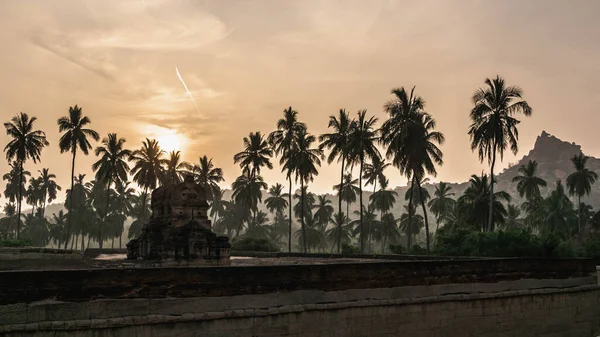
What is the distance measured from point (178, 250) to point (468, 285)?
1122cm

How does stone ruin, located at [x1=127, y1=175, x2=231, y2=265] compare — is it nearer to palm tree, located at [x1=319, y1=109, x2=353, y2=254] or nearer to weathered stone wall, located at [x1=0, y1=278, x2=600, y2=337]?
weathered stone wall, located at [x1=0, y1=278, x2=600, y2=337]

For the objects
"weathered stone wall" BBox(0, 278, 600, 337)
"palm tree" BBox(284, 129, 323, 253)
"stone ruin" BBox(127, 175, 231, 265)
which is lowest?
"weathered stone wall" BBox(0, 278, 600, 337)

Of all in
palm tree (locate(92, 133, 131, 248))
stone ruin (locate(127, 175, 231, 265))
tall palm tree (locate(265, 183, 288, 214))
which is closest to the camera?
stone ruin (locate(127, 175, 231, 265))

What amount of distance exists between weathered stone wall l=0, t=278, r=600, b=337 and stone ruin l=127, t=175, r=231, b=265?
875 cm

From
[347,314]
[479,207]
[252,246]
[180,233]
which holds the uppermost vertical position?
[479,207]

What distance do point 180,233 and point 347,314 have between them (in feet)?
32.0

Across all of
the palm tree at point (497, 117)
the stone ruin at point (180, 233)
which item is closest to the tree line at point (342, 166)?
the palm tree at point (497, 117)

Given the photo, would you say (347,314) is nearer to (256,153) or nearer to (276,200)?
(256,153)

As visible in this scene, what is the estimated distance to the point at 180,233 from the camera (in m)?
19.0

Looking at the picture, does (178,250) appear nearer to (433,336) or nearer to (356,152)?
(433,336)

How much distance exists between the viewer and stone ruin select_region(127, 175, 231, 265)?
61.7 feet

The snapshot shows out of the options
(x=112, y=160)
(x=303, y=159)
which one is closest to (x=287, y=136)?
(x=303, y=159)

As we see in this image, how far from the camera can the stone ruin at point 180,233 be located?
61.7 feet

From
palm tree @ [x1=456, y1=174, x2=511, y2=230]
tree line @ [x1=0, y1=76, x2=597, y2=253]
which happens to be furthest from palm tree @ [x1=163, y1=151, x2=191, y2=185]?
palm tree @ [x1=456, y1=174, x2=511, y2=230]
